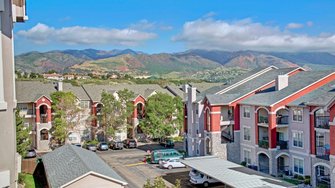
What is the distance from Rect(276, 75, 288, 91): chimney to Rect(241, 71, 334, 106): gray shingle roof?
1.38ft

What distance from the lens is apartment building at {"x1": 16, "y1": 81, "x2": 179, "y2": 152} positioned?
1970 inches

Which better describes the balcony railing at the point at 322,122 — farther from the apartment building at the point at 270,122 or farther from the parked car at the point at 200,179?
the parked car at the point at 200,179

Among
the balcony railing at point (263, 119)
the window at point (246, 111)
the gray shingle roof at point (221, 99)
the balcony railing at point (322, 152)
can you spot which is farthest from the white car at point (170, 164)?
the balcony railing at point (322, 152)

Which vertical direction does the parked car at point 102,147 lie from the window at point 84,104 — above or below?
below

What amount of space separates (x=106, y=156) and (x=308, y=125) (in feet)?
80.9

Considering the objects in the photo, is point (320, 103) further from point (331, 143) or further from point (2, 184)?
point (2, 184)

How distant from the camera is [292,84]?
117 feet

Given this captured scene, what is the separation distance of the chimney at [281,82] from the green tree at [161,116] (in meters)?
20.2

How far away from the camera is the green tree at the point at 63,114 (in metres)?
48.6

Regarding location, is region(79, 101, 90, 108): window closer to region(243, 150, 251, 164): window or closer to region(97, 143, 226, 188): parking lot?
region(97, 143, 226, 188): parking lot

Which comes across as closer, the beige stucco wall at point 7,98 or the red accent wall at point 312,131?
the beige stucco wall at point 7,98

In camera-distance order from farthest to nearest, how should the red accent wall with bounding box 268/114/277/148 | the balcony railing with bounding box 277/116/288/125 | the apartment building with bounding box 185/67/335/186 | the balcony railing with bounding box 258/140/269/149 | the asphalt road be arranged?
the asphalt road → the balcony railing with bounding box 258/140/269/149 → the balcony railing with bounding box 277/116/288/125 → the red accent wall with bounding box 268/114/277/148 → the apartment building with bounding box 185/67/335/186

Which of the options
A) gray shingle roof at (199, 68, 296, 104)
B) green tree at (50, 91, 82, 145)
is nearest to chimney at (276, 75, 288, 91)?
gray shingle roof at (199, 68, 296, 104)

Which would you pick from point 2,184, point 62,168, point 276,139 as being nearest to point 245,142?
point 276,139
